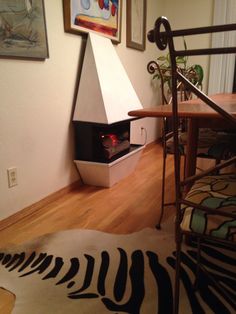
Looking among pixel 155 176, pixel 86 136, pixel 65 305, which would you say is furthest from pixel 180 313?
pixel 155 176

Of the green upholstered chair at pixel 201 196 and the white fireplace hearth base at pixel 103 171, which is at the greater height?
the green upholstered chair at pixel 201 196

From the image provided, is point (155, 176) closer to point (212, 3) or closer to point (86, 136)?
point (86, 136)

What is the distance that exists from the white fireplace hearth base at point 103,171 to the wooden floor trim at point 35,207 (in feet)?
0.40

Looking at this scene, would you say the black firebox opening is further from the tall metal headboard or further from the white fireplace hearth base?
the tall metal headboard

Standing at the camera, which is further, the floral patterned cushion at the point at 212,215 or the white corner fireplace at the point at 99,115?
the white corner fireplace at the point at 99,115

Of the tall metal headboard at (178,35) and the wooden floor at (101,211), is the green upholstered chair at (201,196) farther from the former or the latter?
the wooden floor at (101,211)

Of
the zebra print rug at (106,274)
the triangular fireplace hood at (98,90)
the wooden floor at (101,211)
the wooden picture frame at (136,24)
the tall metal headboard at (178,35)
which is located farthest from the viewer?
the wooden picture frame at (136,24)

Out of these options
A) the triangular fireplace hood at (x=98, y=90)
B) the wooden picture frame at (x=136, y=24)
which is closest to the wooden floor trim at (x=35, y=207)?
the triangular fireplace hood at (x=98, y=90)

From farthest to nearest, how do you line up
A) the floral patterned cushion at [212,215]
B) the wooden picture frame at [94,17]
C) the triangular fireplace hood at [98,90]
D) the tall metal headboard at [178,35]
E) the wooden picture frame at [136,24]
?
the wooden picture frame at [136,24] → the triangular fireplace hood at [98,90] → the wooden picture frame at [94,17] → the floral patterned cushion at [212,215] → the tall metal headboard at [178,35]

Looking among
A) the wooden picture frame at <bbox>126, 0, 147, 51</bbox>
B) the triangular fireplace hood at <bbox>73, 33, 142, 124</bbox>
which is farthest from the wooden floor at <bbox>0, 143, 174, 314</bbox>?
the wooden picture frame at <bbox>126, 0, 147, 51</bbox>

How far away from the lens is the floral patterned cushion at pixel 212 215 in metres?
0.74

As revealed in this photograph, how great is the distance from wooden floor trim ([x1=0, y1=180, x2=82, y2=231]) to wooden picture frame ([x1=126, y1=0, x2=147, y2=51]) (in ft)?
5.69

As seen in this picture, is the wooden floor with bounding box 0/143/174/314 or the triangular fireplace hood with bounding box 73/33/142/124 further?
→ the triangular fireplace hood with bounding box 73/33/142/124

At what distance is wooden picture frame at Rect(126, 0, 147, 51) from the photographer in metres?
2.91
